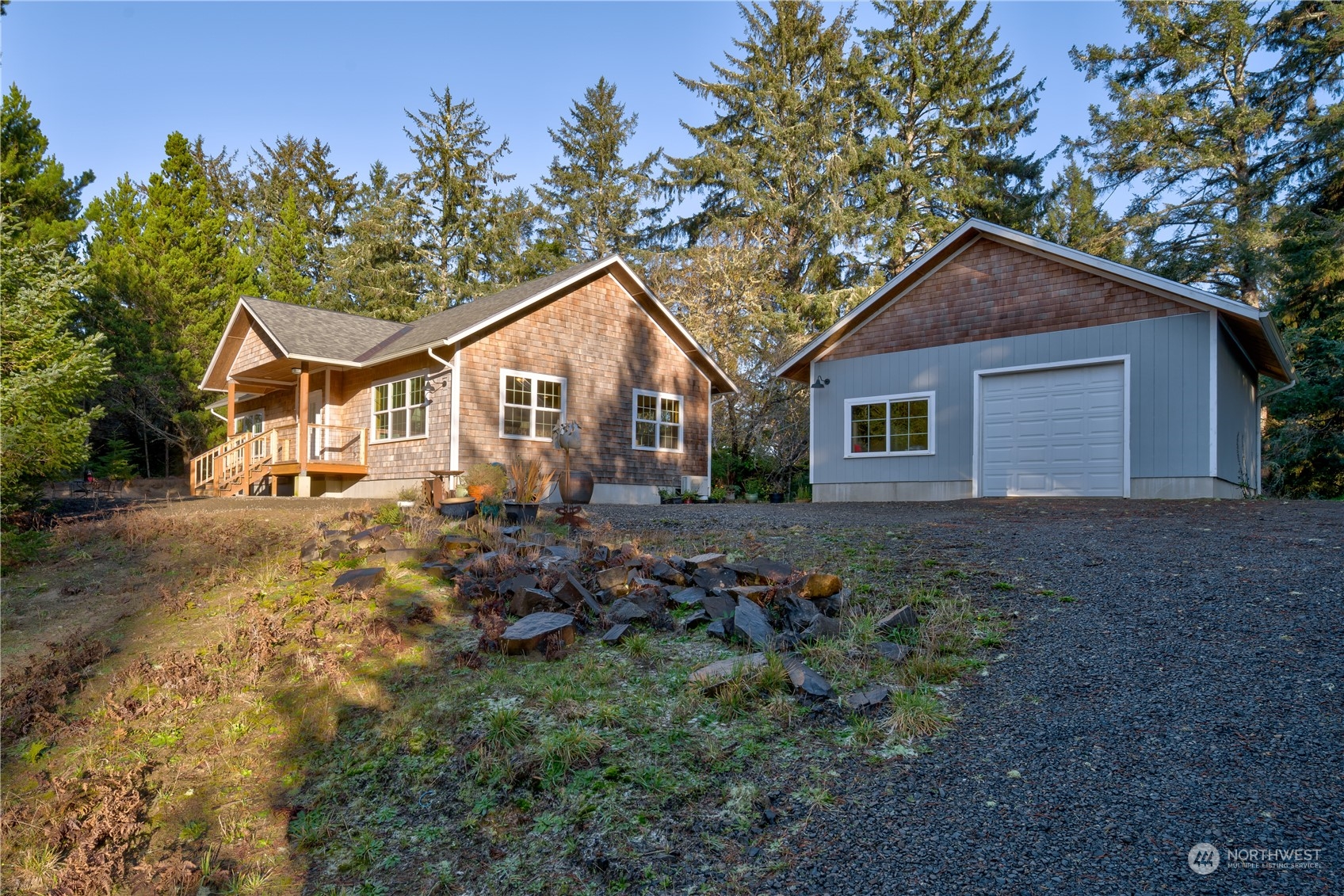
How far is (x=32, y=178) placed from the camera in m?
23.2

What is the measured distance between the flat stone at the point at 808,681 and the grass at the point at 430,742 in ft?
0.20

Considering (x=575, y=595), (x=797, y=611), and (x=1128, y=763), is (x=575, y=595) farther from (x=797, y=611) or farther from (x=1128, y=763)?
(x=1128, y=763)

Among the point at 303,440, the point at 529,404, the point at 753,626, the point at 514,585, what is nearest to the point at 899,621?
the point at 753,626

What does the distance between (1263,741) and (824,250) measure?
25251 mm

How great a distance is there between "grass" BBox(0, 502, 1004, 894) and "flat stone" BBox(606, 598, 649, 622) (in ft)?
0.75

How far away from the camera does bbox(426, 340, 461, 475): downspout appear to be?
562 inches

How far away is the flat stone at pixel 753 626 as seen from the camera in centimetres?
439

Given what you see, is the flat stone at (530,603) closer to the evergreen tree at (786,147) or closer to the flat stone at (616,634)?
the flat stone at (616,634)

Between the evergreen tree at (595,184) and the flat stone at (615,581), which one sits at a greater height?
the evergreen tree at (595,184)

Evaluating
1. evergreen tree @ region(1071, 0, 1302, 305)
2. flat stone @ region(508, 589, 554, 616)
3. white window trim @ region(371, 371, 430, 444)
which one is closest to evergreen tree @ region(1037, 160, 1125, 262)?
evergreen tree @ region(1071, 0, 1302, 305)

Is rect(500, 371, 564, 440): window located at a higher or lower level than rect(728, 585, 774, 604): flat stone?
higher

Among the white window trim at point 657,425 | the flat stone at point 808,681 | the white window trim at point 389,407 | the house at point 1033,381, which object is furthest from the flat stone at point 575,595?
the white window trim at point 657,425

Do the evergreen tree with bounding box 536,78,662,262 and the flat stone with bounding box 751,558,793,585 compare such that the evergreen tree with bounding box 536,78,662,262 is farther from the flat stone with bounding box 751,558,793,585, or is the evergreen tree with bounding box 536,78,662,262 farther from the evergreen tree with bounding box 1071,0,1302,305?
the flat stone with bounding box 751,558,793,585

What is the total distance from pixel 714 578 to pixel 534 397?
10839 millimetres
